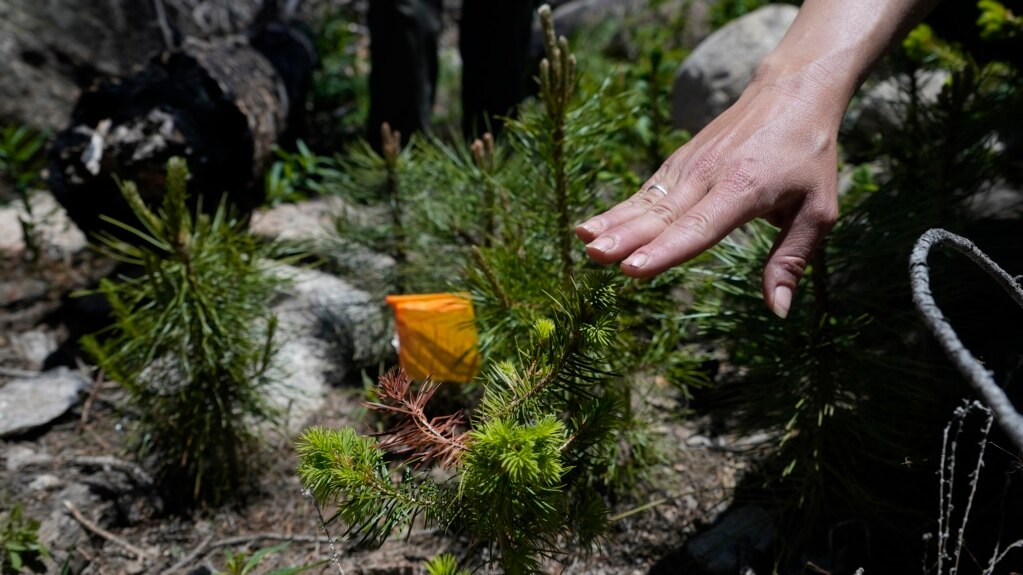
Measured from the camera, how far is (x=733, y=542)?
1.89 meters

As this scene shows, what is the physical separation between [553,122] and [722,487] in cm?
102

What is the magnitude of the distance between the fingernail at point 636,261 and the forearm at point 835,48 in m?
0.50

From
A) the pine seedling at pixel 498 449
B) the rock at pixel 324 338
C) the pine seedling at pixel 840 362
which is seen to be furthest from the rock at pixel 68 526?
the pine seedling at pixel 840 362

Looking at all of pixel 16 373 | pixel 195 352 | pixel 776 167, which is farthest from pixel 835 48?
pixel 16 373

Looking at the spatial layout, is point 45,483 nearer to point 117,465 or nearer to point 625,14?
point 117,465

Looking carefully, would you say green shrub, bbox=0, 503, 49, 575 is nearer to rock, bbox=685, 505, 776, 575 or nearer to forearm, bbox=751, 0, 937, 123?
rock, bbox=685, 505, 776, 575

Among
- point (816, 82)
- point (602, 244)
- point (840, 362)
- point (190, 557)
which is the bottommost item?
point (190, 557)

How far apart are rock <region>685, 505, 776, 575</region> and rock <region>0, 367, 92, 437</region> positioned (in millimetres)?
1972

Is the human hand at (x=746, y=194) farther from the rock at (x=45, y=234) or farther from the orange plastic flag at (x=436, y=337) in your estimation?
the rock at (x=45, y=234)

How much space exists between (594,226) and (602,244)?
6cm

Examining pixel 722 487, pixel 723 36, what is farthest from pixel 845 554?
pixel 723 36

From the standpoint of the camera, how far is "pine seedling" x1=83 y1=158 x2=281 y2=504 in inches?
77.6

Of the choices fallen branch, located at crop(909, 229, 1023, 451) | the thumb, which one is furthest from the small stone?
fallen branch, located at crop(909, 229, 1023, 451)

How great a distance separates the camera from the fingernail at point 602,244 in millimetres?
1136
